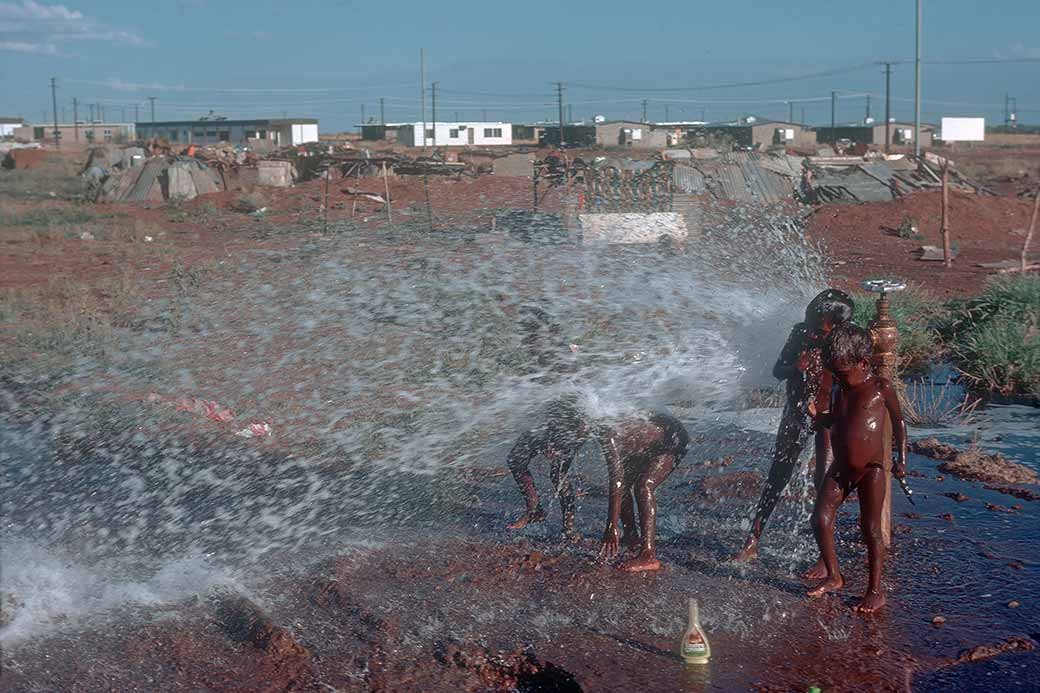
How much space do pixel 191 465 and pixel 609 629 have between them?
364cm

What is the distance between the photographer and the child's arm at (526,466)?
5.59m

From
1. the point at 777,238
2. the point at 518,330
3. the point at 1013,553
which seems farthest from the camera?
the point at 777,238

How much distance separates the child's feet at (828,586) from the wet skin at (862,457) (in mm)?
147

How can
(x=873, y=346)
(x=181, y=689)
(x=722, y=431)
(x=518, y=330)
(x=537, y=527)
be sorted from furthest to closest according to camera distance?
(x=518, y=330)
(x=722, y=431)
(x=537, y=527)
(x=873, y=346)
(x=181, y=689)

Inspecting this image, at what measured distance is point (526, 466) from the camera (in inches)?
223

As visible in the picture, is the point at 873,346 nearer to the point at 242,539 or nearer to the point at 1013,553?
the point at 1013,553

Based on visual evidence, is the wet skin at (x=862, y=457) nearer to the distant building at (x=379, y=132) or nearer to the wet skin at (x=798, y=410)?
the wet skin at (x=798, y=410)

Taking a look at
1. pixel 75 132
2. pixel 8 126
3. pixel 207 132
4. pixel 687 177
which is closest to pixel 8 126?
pixel 8 126

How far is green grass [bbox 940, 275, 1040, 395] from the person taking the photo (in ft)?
29.9

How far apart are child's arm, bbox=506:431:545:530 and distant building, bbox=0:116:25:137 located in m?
101

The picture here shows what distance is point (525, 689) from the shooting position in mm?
4145

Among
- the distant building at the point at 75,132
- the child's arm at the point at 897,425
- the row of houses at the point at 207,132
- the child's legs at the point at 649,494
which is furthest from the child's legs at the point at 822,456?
the distant building at the point at 75,132

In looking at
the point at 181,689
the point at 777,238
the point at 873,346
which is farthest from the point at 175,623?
the point at 777,238

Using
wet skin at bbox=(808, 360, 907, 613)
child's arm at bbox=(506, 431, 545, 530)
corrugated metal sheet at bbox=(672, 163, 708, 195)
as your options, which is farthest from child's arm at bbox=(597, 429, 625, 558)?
corrugated metal sheet at bbox=(672, 163, 708, 195)
